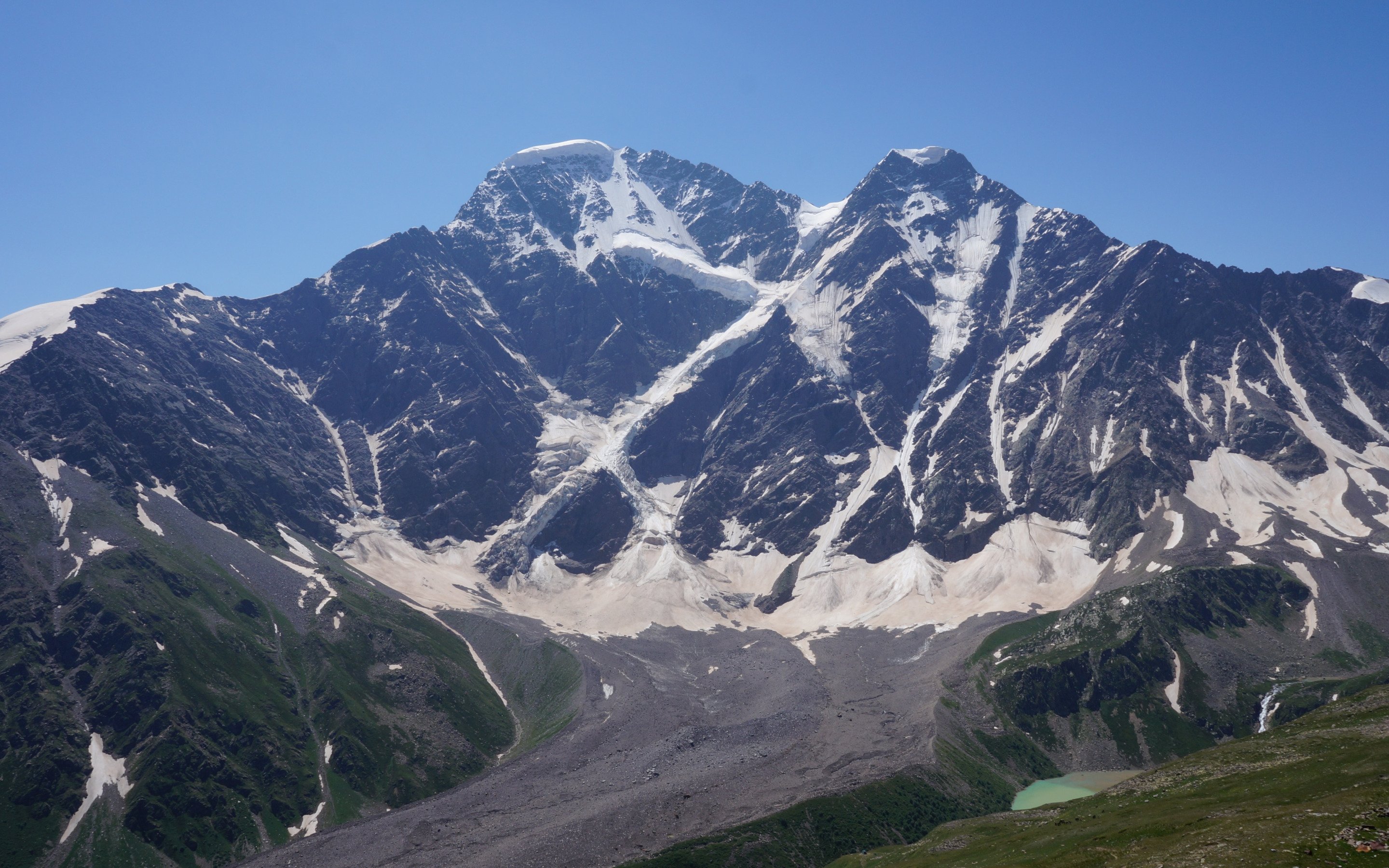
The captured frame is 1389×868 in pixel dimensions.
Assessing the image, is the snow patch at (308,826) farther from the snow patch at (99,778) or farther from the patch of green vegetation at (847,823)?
the patch of green vegetation at (847,823)

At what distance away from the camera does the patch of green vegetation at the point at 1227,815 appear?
69500mm

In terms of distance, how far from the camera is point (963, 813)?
178 meters

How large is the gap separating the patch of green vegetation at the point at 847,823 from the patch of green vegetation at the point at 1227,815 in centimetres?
1634

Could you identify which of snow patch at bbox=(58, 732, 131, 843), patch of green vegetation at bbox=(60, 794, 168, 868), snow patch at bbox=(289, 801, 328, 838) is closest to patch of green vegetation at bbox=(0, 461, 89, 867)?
snow patch at bbox=(58, 732, 131, 843)

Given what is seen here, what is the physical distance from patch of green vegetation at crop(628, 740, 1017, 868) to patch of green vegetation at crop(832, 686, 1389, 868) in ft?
53.6

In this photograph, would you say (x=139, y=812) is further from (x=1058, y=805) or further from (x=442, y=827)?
(x=1058, y=805)

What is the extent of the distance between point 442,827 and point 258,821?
43458 millimetres

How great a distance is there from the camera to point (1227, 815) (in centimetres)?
8600

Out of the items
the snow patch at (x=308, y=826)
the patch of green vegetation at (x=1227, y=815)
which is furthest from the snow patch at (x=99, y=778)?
the patch of green vegetation at (x=1227, y=815)

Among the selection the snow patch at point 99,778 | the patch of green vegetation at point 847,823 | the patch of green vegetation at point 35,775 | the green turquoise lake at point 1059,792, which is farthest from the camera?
the green turquoise lake at point 1059,792

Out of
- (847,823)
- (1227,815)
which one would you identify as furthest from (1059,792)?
(1227,815)

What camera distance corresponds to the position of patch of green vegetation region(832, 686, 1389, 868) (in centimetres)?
6950

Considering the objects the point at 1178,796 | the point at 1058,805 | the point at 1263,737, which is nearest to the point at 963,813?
the point at 1058,805

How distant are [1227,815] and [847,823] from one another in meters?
88.8
